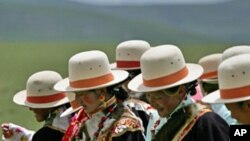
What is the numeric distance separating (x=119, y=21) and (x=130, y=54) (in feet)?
174

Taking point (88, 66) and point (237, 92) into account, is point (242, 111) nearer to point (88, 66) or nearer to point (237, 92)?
point (237, 92)

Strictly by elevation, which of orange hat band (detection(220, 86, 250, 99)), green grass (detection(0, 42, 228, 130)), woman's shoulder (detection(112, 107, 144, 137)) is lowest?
green grass (detection(0, 42, 228, 130))

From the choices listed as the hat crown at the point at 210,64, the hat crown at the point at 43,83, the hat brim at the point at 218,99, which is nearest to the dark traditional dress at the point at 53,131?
the hat crown at the point at 43,83

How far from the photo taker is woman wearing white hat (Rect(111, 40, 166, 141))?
14.9 ft

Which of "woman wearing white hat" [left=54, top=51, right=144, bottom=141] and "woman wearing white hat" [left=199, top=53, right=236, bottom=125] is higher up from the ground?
"woman wearing white hat" [left=54, top=51, right=144, bottom=141]

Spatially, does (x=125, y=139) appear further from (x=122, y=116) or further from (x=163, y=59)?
(x=163, y=59)

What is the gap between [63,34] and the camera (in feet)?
175

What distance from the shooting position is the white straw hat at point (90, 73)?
4.25 m

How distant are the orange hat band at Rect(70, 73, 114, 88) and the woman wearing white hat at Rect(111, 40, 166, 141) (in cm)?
14

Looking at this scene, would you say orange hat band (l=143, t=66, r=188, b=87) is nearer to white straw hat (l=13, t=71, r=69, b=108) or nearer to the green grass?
white straw hat (l=13, t=71, r=69, b=108)

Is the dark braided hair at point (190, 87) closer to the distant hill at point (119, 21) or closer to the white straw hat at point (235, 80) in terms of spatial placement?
the white straw hat at point (235, 80)

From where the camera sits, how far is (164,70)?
3.94 m

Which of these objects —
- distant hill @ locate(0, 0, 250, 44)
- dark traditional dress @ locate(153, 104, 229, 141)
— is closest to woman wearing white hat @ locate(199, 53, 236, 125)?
dark traditional dress @ locate(153, 104, 229, 141)

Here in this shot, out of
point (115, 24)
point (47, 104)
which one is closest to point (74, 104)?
point (47, 104)
